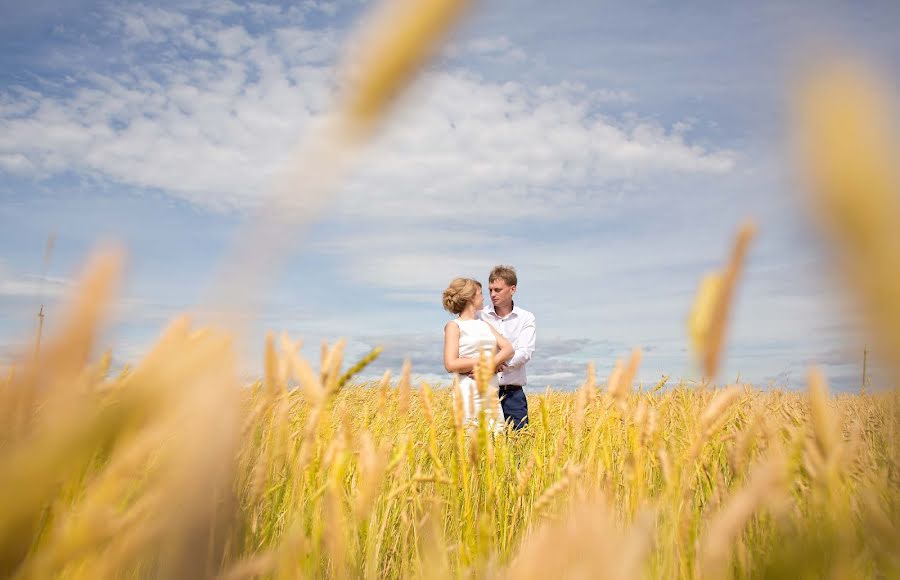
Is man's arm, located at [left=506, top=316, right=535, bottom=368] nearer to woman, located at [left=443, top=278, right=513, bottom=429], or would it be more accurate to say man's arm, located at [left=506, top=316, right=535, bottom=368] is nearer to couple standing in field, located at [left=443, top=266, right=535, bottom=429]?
couple standing in field, located at [left=443, top=266, right=535, bottom=429]

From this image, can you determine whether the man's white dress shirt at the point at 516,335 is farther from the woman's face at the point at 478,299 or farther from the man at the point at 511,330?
the woman's face at the point at 478,299

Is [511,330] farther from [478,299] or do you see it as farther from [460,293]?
[460,293]

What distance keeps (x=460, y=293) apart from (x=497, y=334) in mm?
569

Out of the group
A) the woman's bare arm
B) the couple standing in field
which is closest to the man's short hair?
the couple standing in field

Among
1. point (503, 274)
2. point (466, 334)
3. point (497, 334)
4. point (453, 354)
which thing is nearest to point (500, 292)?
point (503, 274)

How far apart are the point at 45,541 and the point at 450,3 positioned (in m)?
0.73

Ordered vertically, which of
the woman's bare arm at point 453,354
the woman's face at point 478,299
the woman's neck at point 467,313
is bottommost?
the woman's bare arm at point 453,354

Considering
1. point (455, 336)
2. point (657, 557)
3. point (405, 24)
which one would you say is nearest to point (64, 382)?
point (405, 24)

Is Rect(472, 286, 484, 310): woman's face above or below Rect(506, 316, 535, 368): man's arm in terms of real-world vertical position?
above

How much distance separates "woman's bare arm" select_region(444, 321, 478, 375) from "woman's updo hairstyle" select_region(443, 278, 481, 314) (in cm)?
38

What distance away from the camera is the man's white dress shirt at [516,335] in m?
6.70

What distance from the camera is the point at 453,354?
5.83 metres

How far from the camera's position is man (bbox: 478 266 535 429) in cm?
670

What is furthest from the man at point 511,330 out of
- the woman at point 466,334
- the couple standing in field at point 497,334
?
the woman at point 466,334
